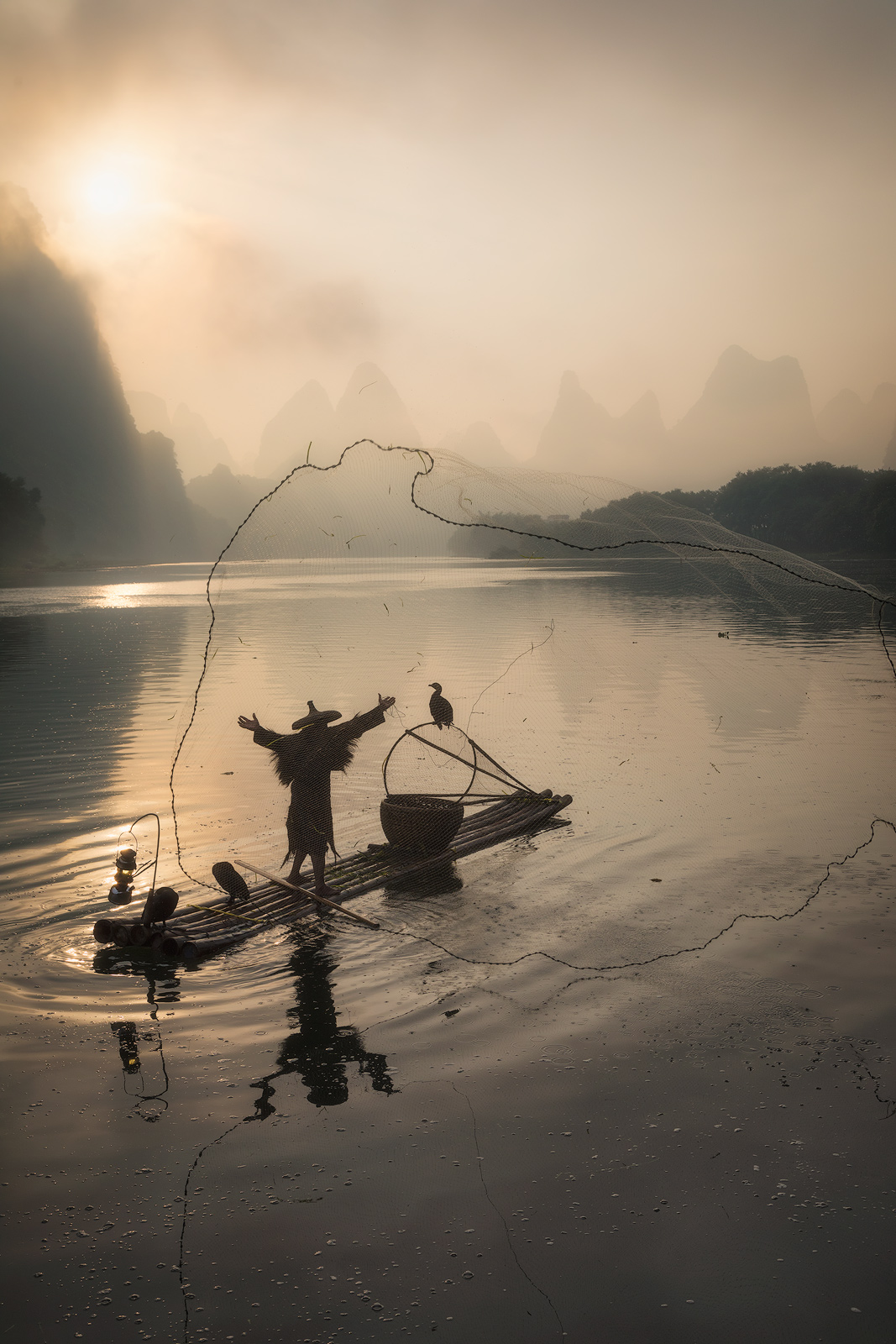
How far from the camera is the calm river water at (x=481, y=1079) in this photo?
11.8 ft

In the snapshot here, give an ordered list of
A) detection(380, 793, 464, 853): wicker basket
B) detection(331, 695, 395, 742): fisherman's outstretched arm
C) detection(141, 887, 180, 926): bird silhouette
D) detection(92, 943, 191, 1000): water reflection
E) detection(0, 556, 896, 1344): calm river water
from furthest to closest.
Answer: detection(380, 793, 464, 853): wicker basket, detection(331, 695, 395, 742): fisherman's outstretched arm, detection(141, 887, 180, 926): bird silhouette, detection(92, 943, 191, 1000): water reflection, detection(0, 556, 896, 1344): calm river water

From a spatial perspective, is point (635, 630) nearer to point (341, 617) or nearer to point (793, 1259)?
point (341, 617)

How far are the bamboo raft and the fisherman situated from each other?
0.26 m

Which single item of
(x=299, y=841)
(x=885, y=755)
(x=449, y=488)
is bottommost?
(x=885, y=755)

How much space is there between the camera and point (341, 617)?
97.0 ft

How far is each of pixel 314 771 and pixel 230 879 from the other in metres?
1.12

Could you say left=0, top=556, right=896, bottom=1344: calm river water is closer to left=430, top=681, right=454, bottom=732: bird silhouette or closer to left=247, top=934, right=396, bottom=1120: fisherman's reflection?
left=247, top=934, right=396, bottom=1120: fisherman's reflection

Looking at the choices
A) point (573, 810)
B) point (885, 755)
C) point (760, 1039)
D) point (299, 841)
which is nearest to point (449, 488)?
point (299, 841)

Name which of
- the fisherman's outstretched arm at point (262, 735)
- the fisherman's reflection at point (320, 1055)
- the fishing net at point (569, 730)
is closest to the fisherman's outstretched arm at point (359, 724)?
the fisherman's outstretched arm at point (262, 735)

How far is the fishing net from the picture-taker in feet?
25.7

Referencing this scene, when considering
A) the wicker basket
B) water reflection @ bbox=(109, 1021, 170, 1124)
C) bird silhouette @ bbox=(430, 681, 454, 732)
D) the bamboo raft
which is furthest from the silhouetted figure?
bird silhouette @ bbox=(430, 681, 454, 732)

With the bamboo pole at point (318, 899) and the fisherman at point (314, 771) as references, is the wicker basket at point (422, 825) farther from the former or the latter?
the bamboo pole at point (318, 899)

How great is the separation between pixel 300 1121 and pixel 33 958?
2.90 meters

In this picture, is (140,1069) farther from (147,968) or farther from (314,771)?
(314,771)
